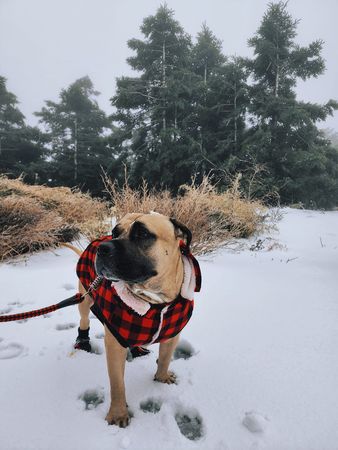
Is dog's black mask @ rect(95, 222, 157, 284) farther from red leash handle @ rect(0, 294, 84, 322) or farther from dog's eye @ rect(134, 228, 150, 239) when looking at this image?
red leash handle @ rect(0, 294, 84, 322)

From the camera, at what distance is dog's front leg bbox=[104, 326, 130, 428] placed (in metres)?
1.31

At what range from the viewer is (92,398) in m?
1.47

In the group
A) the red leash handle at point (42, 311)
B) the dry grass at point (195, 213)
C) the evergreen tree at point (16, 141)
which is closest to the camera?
the red leash handle at point (42, 311)

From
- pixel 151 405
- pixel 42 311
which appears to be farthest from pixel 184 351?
pixel 42 311

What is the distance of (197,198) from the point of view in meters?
4.59

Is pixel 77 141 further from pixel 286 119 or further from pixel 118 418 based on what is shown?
pixel 118 418

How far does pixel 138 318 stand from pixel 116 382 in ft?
1.12

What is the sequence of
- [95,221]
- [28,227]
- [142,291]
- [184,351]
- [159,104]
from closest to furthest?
1. [142,291]
2. [184,351]
3. [28,227]
4. [95,221]
5. [159,104]

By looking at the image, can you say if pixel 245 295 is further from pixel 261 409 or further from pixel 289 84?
pixel 289 84

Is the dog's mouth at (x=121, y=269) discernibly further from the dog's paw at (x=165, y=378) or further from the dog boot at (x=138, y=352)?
the dog boot at (x=138, y=352)

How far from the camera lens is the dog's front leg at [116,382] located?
131 cm

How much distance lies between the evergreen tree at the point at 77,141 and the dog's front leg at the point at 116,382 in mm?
17292

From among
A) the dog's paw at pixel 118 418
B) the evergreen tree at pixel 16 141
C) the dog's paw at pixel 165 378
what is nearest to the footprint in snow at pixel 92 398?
the dog's paw at pixel 118 418

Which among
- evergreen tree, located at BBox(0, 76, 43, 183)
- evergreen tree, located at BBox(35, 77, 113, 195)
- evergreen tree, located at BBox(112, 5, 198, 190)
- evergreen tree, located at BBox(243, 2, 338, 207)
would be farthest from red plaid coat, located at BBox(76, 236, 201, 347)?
evergreen tree, located at BBox(0, 76, 43, 183)
